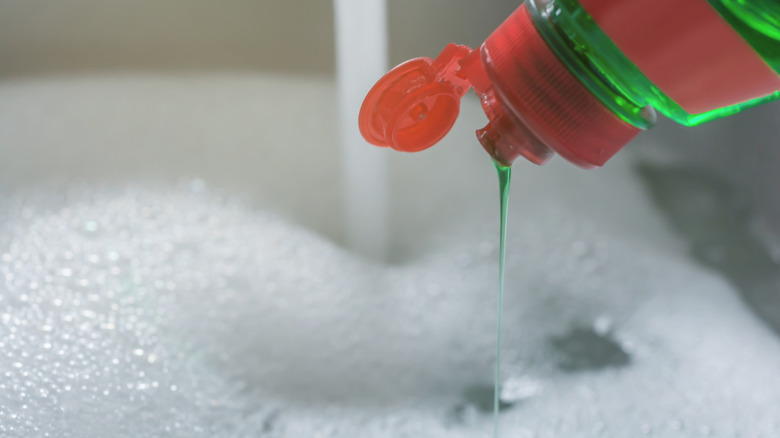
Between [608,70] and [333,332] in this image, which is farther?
[333,332]

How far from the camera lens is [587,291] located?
67 centimetres

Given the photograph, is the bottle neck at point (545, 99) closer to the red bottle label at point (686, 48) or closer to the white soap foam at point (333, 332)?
the red bottle label at point (686, 48)

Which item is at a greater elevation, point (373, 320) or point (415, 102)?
point (415, 102)

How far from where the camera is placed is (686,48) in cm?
31

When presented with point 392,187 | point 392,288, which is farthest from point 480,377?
point 392,187

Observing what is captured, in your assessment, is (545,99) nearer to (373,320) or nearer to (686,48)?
(686,48)

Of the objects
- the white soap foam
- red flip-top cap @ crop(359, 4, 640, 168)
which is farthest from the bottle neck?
the white soap foam

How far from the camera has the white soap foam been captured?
1.79ft

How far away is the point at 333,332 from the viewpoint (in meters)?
0.62

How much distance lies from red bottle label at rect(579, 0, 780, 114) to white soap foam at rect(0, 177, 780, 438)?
11.9 inches

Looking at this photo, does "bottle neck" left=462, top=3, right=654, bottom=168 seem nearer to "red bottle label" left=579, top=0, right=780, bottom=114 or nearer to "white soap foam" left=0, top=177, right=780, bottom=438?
"red bottle label" left=579, top=0, right=780, bottom=114

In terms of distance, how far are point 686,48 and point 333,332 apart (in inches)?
15.2

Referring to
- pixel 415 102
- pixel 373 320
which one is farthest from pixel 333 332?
pixel 415 102

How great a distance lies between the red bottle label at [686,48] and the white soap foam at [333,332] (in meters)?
0.30
